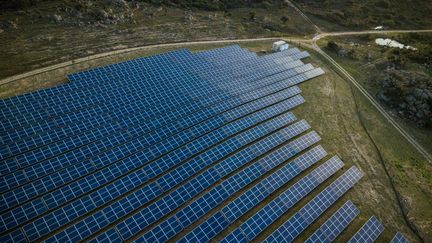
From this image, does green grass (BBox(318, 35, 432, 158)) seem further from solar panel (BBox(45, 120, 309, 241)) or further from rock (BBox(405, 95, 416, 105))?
solar panel (BBox(45, 120, 309, 241))

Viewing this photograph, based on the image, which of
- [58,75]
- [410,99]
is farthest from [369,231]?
[58,75]

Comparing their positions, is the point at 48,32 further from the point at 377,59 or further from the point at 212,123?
the point at 377,59

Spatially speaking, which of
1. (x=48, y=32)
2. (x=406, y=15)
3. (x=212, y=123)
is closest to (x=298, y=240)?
(x=212, y=123)

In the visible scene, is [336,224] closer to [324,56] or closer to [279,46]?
[279,46]

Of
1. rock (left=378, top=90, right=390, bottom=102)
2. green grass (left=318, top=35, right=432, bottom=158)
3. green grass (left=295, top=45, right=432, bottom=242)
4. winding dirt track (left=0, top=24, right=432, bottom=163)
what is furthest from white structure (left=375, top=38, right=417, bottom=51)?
green grass (left=295, top=45, right=432, bottom=242)

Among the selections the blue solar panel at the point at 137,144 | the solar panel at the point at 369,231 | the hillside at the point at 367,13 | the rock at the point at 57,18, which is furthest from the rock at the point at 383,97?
the rock at the point at 57,18
